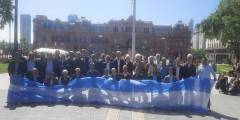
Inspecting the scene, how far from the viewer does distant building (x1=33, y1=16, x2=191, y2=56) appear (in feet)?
331

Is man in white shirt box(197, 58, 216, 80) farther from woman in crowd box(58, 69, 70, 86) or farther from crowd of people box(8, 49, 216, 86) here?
woman in crowd box(58, 69, 70, 86)

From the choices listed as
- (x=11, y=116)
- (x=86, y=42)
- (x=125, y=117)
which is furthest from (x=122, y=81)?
(x=86, y=42)

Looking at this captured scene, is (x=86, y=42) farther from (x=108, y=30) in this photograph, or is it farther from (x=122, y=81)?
(x=122, y=81)

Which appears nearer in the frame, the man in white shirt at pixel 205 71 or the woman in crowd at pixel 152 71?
the man in white shirt at pixel 205 71

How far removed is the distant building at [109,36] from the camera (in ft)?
331

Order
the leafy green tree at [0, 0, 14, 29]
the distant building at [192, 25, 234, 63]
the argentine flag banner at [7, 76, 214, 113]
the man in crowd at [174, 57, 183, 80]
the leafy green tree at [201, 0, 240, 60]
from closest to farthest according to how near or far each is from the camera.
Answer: the argentine flag banner at [7, 76, 214, 113] < the man in crowd at [174, 57, 183, 80] < the leafy green tree at [201, 0, 240, 60] < the leafy green tree at [0, 0, 14, 29] < the distant building at [192, 25, 234, 63]

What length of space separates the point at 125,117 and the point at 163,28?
9556cm

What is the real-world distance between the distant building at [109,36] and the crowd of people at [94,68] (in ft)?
275

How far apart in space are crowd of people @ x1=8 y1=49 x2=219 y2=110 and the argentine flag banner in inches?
24.6

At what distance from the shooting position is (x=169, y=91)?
47.3ft

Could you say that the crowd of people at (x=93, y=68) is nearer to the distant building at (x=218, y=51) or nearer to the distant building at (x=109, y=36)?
the distant building at (x=109, y=36)

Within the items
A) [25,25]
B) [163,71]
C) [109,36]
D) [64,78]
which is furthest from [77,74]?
[25,25]

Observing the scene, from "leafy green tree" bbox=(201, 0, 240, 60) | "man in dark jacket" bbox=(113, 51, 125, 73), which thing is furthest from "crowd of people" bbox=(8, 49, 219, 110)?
"leafy green tree" bbox=(201, 0, 240, 60)

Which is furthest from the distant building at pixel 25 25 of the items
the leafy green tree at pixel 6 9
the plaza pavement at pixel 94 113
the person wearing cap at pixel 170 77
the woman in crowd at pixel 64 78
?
the person wearing cap at pixel 170 77
